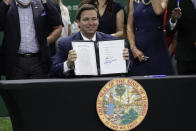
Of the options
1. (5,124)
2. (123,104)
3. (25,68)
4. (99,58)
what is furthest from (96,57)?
(5,124)

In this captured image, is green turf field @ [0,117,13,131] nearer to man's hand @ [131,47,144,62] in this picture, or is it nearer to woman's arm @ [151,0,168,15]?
man's hand @ [131,47,144,62]

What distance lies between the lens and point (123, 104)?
9.82 ft

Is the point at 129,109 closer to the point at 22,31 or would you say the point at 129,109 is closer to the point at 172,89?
the point at 172,89

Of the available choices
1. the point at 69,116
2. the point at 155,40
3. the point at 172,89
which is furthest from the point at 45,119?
the point at 155,40

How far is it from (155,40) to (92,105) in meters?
1.65

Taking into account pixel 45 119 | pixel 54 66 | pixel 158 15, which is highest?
pixel 158 15

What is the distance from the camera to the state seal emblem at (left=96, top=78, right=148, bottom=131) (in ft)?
9.77

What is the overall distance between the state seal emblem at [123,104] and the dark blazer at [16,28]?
151 cm

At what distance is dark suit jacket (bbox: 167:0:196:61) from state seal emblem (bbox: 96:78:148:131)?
5.24 ft

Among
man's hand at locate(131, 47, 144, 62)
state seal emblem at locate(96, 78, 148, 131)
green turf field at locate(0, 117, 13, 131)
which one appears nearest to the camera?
state seal emblem at locate(96, 78, 148, 131)

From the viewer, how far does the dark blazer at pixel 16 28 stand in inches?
168

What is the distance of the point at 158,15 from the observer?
4375mm

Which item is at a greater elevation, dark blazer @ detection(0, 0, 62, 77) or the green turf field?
dark blazer @ detection(0, 0, 62, 77)

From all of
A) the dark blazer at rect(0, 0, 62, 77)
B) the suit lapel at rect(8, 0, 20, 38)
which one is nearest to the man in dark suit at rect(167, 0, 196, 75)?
the dark blazer at rect(0, 0, 62, 77)
